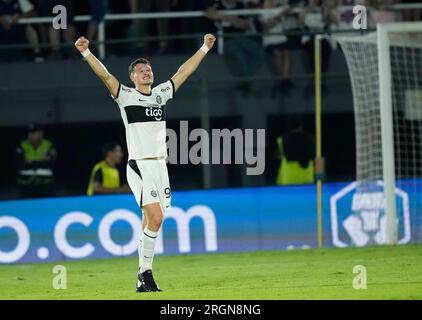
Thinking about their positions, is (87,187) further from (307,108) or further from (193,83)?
(307,108)

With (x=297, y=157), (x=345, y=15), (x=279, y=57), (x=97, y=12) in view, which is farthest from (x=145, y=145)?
(x=345, y=15)

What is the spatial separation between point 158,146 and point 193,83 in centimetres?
819

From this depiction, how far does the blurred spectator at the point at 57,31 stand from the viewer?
21.9 m

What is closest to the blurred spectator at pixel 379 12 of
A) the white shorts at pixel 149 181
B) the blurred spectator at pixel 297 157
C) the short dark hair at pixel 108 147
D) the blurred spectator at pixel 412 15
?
the blurred spectator at pixel 412 15

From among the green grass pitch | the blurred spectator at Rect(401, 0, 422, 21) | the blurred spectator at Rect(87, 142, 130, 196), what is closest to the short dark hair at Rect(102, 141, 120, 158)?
the blurred spectator at Rect(87, 142, 130, 196)

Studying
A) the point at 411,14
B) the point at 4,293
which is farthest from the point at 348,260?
the point at 411,14

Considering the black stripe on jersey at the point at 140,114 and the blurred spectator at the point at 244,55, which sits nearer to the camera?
the black stripe on jersey at the point at 140,114

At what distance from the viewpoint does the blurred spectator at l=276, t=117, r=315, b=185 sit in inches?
832

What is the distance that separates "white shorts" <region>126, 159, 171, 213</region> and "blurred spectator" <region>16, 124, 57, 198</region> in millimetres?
8533

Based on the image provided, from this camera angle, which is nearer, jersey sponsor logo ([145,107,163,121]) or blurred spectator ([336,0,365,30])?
jersey sponsor logo ([145,107,163,121])

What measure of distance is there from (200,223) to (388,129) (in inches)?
128

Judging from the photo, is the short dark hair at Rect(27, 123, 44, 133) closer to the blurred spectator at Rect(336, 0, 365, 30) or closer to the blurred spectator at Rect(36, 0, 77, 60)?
the blurred spectator at Rect(36, 0, 77, 60)

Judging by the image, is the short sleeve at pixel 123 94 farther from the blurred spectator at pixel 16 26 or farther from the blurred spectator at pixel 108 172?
the blurred spectator at pixel 16 26

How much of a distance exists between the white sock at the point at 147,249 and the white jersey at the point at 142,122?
809 mm
